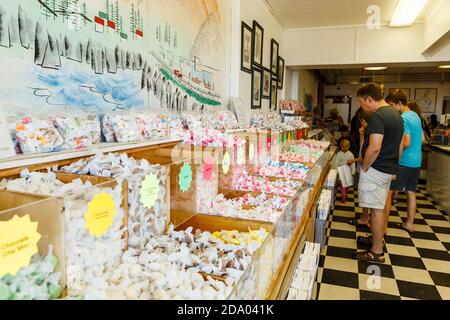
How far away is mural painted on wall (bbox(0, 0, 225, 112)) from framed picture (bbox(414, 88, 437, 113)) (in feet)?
41.7

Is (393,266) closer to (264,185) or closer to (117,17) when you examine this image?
(264,185)

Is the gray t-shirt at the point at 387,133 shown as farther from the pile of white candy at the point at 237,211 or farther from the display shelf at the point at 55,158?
the display shelf at the point at 55,158

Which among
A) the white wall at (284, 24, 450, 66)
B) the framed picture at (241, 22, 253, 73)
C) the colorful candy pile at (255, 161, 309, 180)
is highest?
the white wall at (284, 24, 450, 66)

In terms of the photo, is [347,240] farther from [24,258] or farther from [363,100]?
[24,258]

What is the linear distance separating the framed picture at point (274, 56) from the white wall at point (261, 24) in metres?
0.12

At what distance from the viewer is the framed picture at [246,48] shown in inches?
159

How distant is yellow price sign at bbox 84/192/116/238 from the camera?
104 centimetres

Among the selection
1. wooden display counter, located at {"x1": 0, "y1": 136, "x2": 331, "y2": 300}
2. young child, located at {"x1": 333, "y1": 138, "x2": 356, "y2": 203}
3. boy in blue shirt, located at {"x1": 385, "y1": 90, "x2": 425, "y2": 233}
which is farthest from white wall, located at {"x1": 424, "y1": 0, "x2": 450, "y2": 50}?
wooden display counter, located at {"x1": 0, "y1": 136, "x2": 331, "y2": 300}

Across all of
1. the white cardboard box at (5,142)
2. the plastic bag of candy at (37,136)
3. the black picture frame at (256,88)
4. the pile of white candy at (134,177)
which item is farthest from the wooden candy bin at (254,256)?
the black picture frame at (256,88)

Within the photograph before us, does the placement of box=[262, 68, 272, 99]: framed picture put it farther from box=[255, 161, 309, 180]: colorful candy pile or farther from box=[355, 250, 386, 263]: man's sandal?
box=[355, 250, 386, 263]: man's sandal

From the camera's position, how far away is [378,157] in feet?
10.2

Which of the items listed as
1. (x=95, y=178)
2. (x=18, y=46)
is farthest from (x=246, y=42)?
(x=95, y=178)

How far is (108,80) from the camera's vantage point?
1.87m
